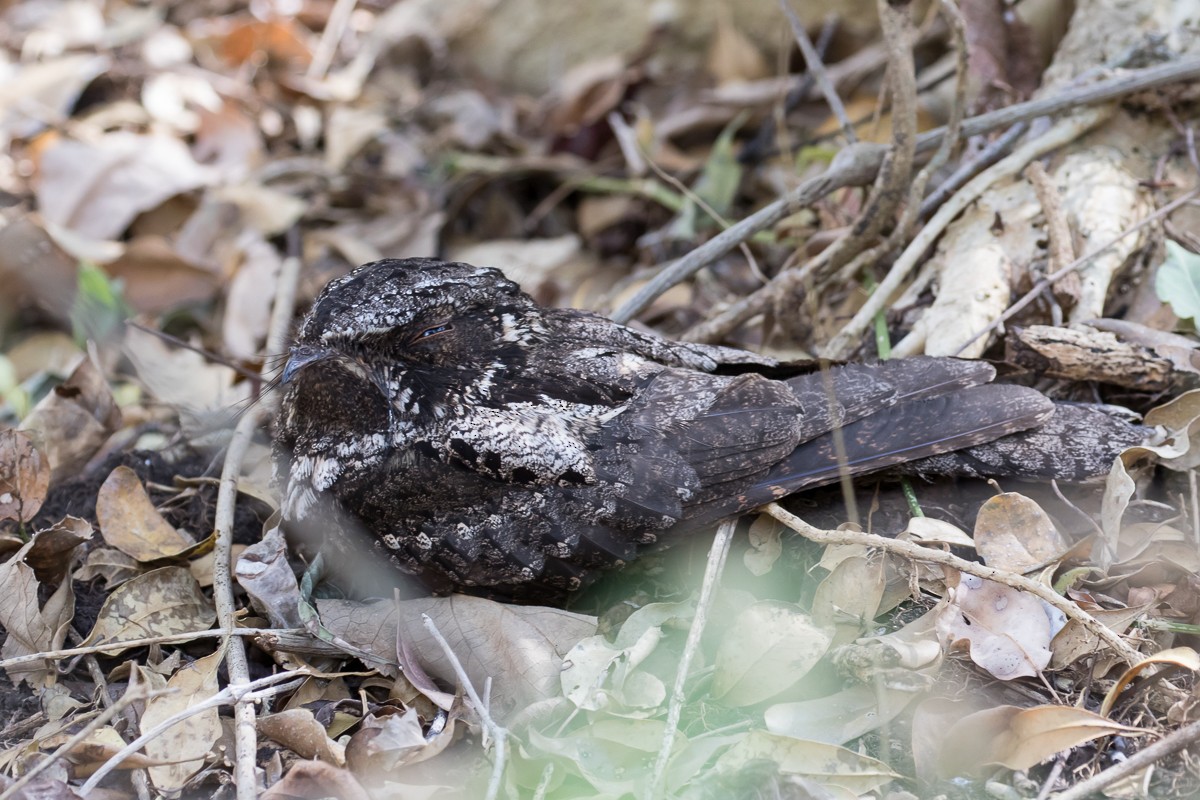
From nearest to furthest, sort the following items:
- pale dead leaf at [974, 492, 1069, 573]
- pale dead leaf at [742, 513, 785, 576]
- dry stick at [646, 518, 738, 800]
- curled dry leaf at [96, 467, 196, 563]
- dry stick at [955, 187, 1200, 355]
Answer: dry stick at [646, 518, 738, 800] → pale dead leaf at [974, 492, 1069, 573] → pale dead leaf at [742, 513, 785, 576] → curled dry leaf at [96, 467, 196, 563] → dry stick at [955, 187, 1200, 355]

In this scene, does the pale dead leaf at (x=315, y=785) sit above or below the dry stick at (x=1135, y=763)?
below

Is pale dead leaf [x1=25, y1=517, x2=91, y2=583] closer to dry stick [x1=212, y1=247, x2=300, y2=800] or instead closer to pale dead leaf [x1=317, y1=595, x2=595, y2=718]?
dry stick [x1=212, y1=247, x2=300, y2=800]

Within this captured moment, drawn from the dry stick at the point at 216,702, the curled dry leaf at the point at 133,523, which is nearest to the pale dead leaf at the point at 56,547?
the curled dry leaf at the point at 133,523

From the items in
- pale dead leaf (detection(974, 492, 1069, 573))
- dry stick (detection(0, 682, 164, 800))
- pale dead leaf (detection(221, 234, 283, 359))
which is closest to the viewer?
dry stick (detection(0, 682, 164, 800))

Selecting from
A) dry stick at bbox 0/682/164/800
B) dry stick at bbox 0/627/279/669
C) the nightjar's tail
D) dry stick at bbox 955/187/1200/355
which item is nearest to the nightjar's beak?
dry stick at bbox 0/627/279/669

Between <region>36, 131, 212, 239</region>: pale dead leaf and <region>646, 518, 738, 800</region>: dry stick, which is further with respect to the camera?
<region>36, 131, 212, 239</region>: pale dead leaf

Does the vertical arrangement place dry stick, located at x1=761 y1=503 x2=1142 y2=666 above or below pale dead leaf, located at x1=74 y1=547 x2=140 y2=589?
above

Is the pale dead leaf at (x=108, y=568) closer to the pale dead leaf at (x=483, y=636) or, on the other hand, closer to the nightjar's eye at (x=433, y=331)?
the pale dead leaf at (x=483, y=636)
